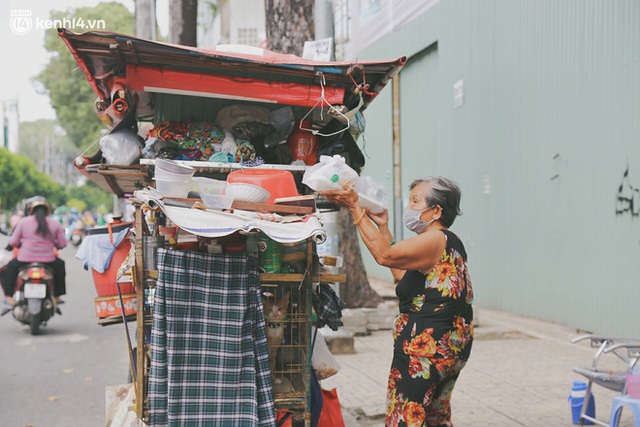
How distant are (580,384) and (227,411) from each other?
3215mm

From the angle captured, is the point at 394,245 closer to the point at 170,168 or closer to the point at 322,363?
the point at 322,363

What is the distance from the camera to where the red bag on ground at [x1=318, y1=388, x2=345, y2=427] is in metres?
4.31

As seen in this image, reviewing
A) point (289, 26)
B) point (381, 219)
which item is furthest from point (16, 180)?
point (381, 219)

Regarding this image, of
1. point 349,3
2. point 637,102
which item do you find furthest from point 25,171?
point 637,102

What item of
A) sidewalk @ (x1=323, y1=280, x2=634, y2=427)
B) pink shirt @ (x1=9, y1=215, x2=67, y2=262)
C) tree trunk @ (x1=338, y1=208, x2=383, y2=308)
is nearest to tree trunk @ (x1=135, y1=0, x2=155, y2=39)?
pink shirt @ (x1=9, y1=215, x2=67, y2=262)

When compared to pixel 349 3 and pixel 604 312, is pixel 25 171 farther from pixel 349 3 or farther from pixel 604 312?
pixel 604 312

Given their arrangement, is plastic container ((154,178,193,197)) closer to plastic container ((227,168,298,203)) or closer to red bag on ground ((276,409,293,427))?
plastic container ((227,168,298,203))

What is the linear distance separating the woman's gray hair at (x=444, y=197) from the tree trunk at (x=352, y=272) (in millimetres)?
6866

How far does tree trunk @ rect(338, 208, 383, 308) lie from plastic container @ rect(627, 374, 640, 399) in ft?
19.9

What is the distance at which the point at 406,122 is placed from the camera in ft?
55.5

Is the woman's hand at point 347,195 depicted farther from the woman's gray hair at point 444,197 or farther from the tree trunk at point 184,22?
the tree trunk at point 184,22

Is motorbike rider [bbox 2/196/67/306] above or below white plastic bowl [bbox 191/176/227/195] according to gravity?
below

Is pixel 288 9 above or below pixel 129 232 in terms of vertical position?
above

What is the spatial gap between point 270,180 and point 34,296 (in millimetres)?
7234
